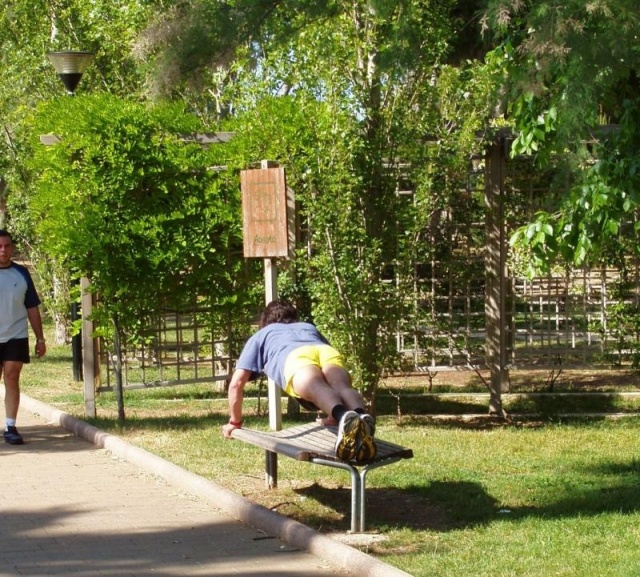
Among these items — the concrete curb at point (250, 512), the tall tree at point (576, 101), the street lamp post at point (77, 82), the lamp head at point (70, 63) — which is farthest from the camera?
the lamp head at point (70, 63)

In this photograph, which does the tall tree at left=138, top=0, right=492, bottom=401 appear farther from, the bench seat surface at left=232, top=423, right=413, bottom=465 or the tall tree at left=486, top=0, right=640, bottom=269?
the bench seat surface at left=232, top=423, right=413, bottom=465

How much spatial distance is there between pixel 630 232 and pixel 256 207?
5038 mm

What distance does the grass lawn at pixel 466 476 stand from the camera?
23.1ft

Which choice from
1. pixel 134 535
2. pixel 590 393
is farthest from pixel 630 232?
pixel 134 535

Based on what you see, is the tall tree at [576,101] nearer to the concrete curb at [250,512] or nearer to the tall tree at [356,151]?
the tall tree at [356,151]

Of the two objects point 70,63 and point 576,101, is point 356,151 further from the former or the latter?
point 70,63

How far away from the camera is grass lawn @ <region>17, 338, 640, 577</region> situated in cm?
705

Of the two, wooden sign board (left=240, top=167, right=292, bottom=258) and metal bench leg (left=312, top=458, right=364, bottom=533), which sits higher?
wooden sign board (left=240, top=167, right=292, bottom=258)

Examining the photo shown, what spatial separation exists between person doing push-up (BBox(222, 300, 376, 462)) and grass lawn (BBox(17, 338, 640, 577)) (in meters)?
0.66

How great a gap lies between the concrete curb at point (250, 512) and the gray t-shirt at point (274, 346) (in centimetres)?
92

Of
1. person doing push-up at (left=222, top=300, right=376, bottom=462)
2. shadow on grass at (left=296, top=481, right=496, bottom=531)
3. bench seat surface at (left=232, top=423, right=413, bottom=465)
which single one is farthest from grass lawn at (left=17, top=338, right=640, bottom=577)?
person doing push-up at (left=222, top=300, right=376, bottom=462)

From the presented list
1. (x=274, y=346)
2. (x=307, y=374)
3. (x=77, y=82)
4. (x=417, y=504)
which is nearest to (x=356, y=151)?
(x=274, y=346)

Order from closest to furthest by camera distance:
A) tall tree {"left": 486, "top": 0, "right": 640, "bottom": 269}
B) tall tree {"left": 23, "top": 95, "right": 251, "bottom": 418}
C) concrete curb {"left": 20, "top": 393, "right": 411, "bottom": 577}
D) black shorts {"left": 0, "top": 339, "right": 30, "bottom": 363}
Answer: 1. concrete curb {"left": 20, "top": 393, "right": 411, "bottom": 577}
2. tall tree {"left": 486, "top": 0, "right": 640, "bottom": 269}
3. black shorts {"left": 0, "top": 339, "right": 30, "bottom": 363}
4. tall tree {"left": 23, "top": 95, "right": 251, "bottom": 418}

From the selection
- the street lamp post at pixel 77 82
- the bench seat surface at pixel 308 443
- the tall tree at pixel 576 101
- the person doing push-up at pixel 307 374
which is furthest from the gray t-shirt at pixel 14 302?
the tall tree at pixel 576 101
